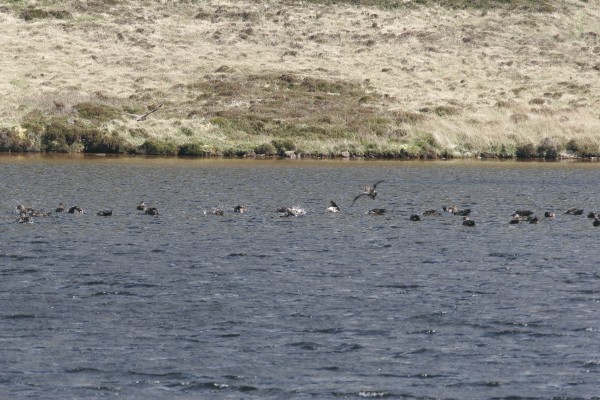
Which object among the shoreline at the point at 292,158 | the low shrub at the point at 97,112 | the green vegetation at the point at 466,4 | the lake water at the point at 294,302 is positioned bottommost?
the lake water at the point at 294,302

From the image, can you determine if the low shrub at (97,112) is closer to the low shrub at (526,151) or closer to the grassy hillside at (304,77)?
the grassy hillside at (304,77)

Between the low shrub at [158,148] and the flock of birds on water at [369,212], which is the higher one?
the low shrub at [158,148]

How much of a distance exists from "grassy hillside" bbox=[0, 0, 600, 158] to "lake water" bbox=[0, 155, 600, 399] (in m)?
28.9

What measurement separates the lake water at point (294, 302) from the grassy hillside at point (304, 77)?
94.9 feet

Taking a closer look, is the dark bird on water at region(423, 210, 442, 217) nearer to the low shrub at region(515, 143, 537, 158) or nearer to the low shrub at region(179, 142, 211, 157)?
the low shrub at region(179, 142, 211, 157)

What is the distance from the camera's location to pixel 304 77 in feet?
324

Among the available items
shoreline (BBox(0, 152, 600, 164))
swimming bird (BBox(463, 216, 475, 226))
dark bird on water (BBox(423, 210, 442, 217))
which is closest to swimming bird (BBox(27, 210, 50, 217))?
dark bird on water (BBox(423, 210, 442, 217))

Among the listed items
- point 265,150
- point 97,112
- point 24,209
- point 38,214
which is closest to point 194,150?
point 265,150

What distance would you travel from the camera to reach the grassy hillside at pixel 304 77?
79.2m

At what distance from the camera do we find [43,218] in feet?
134

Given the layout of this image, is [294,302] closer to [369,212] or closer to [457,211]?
[369,212]

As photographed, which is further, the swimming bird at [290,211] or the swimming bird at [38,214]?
the swimming bird at [290,211]

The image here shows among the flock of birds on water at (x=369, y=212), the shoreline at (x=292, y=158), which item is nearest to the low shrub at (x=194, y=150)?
the shoreline at (x=292, y=158)

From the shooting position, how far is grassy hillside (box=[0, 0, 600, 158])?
79.2 m
